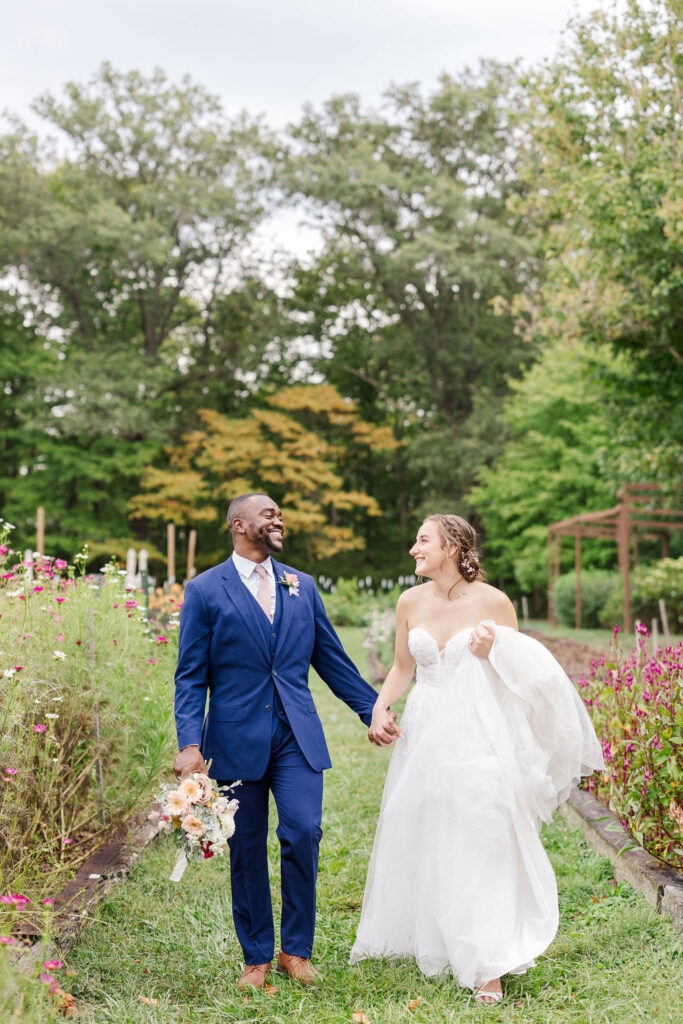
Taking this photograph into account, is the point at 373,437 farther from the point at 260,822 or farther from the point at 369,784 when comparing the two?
the point at 260,822

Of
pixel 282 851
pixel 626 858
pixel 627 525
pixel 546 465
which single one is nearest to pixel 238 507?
pixel 282 851

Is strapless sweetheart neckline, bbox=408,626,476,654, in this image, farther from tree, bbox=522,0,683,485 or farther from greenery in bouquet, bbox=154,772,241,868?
tree, bbox=522,0,683,485

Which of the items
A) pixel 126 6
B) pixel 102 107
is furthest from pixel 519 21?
pixel 102 107

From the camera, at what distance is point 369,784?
7.63 metres

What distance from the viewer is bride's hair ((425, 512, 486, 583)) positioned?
4.27 meters

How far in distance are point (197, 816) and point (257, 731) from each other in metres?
0.49

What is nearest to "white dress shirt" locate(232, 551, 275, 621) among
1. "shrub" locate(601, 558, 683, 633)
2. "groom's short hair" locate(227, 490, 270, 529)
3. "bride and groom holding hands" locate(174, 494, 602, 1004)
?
"bride and groom holding hands" locate(174, 494, 602, 1004)

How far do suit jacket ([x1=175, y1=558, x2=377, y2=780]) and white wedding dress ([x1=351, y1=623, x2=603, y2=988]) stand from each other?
472 mm

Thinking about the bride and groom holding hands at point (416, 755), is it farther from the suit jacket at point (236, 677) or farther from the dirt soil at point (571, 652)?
the dirt soil at point (571, 652)

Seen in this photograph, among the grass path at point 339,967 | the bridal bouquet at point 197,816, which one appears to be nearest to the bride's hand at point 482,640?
the bridal bouquet at point 197,816

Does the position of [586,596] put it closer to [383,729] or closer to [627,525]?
[627,525]

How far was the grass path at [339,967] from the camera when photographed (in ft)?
11.6

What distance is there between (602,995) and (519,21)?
556 inches

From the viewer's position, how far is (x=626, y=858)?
495 cm
